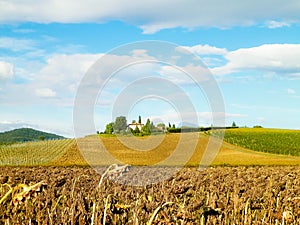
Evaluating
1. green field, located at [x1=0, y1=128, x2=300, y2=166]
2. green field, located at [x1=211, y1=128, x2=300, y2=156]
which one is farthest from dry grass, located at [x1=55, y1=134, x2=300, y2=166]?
green field, located at [x1=211, y1=128, x2=300, y2=156]

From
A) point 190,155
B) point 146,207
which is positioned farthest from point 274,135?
point 146,207

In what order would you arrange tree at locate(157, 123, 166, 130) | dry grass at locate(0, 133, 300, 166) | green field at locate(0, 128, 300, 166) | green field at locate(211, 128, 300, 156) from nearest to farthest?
tree at locate(157, 123, 166, 130) < green field at locate(0, 128, 300, 166) < dry grass at locate(0, 133, 300, 166) < green field at locate(211, 128, 300, 156)

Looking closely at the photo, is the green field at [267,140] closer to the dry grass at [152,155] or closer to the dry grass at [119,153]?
the dry grass at [119,153]

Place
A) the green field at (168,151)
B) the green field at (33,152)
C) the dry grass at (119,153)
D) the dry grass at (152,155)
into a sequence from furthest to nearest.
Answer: the green field at (33,152) → the dry grass at (119,153) → the green field at (168,151) → the dry grass at (152,155)

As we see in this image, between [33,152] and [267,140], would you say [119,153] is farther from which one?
[267,140]

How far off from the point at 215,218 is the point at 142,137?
28.1 m

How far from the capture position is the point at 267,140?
71.3 metres

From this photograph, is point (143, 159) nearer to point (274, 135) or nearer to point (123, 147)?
point (123, 147)

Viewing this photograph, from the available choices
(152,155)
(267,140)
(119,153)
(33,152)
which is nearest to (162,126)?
(152,155)

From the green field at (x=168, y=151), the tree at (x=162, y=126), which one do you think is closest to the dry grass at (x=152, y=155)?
the green field at (x=168, y=151)

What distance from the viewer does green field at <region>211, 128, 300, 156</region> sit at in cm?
6706

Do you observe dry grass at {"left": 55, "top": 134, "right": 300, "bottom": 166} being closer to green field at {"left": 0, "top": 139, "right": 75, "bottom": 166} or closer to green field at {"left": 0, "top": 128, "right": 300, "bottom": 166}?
green field at {"left": 0, "top": 128, "right": 300, "bottom": 166}

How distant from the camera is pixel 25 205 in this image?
6391mm

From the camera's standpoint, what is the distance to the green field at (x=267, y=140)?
6706cm
